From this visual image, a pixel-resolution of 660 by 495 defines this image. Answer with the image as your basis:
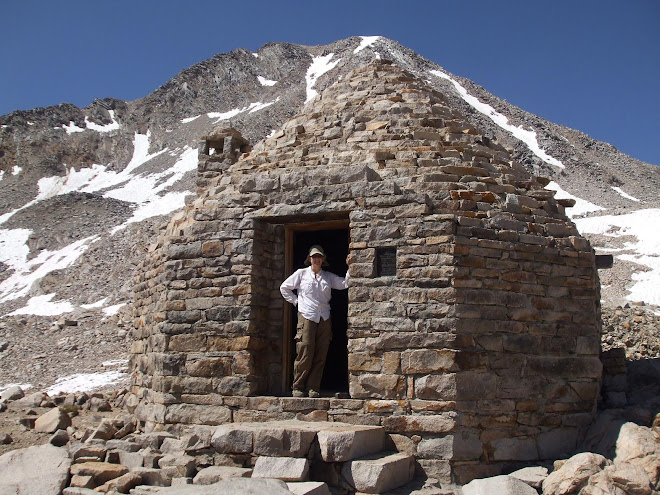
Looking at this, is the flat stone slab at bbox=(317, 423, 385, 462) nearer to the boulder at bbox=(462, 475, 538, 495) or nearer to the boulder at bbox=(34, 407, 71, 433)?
the boulder at bbox=(462, 475, 538, 495)

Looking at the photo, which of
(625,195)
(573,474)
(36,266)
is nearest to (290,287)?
(573,474)

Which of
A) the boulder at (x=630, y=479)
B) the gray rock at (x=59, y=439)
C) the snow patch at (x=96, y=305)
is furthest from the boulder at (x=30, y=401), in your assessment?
the snow patch at (x=96, y=305)

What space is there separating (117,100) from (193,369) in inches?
2853

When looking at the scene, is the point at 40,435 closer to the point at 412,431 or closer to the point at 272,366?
the point at 272,366

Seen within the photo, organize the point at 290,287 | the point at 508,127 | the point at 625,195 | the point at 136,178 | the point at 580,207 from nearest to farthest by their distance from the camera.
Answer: the point at 290,287 < the point at 580,207 < the point at 625,195 < the point at 136,178 < the point at 508,127

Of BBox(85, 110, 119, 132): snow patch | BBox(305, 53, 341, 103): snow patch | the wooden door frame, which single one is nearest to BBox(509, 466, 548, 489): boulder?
the wooden door frame

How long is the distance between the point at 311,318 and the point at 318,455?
72.4 inches

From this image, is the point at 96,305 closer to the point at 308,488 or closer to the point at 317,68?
the point at 308,488

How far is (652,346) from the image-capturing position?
1223cm

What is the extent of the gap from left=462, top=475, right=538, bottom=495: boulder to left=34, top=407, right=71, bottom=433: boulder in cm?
655

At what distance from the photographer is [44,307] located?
3142 centimetres

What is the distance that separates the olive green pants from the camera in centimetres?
727

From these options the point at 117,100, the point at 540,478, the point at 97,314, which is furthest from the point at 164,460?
the point at 117,100

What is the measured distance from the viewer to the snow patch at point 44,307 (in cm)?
3005
